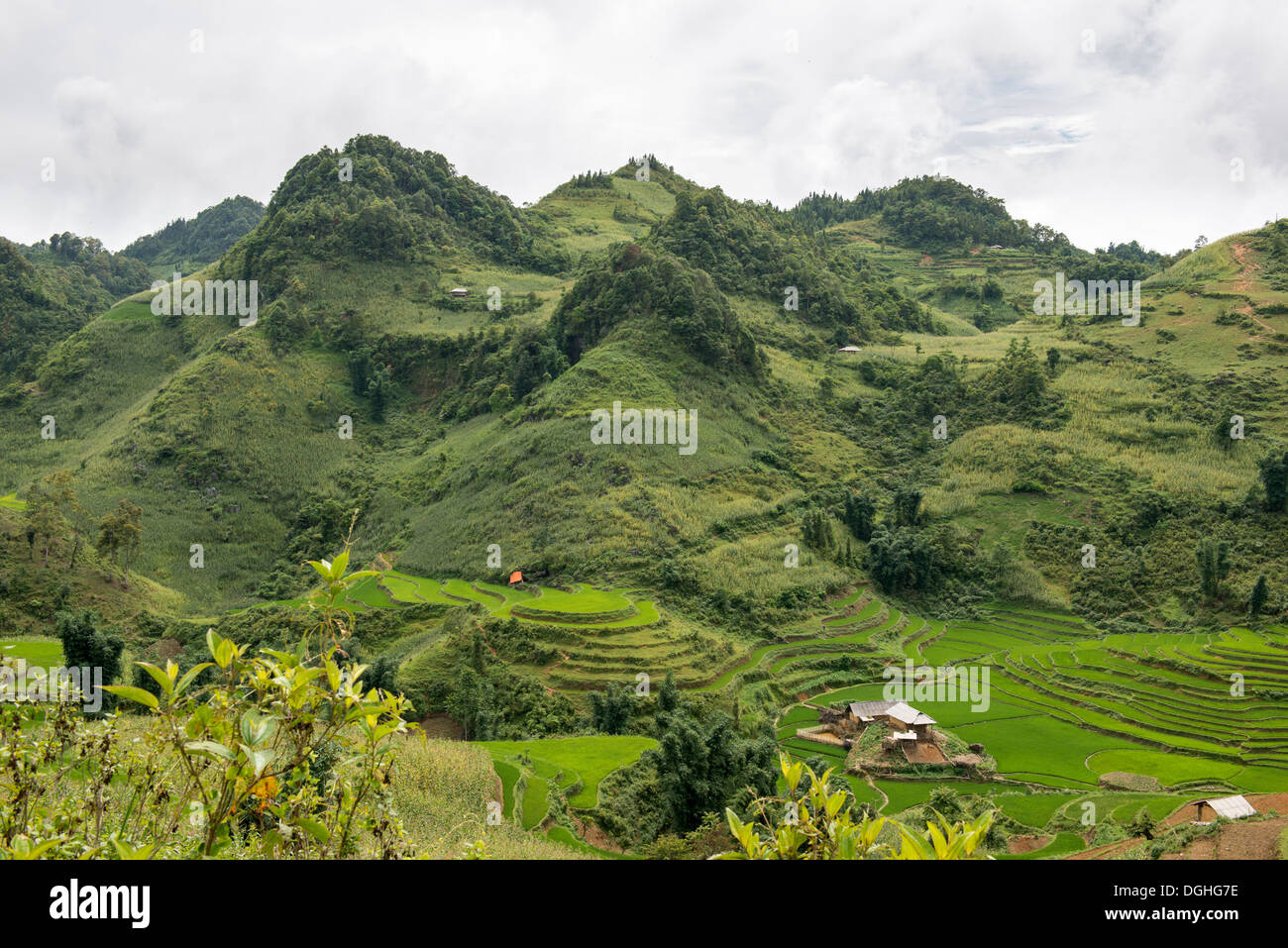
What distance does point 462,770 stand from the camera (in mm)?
16234

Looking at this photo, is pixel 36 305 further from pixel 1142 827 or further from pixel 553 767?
pixel 1142 827

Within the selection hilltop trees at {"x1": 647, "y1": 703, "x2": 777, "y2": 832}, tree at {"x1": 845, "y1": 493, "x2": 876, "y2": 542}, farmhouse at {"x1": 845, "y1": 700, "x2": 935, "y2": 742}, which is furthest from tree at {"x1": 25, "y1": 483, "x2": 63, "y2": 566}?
tree at {"x1": 845, "y1": 493, "x2": 876, "y2": 542}

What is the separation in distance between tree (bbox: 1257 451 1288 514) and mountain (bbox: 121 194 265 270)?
393 ft

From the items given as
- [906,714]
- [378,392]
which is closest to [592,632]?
[906,714]

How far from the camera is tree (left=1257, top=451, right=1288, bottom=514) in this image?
3856cm

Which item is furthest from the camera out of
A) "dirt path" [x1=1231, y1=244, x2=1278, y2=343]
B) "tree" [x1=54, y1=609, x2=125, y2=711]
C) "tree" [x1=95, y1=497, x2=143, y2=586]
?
"dirt path" [x1=1231, y1=244, x2=1278, y2=343]

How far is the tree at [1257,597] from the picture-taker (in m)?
34.0

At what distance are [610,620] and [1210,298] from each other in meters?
54.0

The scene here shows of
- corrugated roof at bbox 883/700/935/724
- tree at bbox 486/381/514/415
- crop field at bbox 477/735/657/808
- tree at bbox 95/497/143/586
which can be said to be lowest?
corrugated roof at bbox 883/700/935/724

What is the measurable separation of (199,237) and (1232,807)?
13939 centimetres

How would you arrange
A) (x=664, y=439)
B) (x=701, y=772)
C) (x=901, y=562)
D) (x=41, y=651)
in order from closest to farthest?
(x=701, y=772)
(x=41, y=651)
(x=901, y=562)
(x=664, y=439)

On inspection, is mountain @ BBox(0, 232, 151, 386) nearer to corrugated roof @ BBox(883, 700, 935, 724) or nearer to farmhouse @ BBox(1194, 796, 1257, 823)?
corrugated roof @ BBox(883, 700, 935, 724)

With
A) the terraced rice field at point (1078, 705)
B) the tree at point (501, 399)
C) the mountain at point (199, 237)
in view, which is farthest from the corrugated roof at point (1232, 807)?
the mountain at point (199, 237)

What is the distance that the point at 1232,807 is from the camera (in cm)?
1752
